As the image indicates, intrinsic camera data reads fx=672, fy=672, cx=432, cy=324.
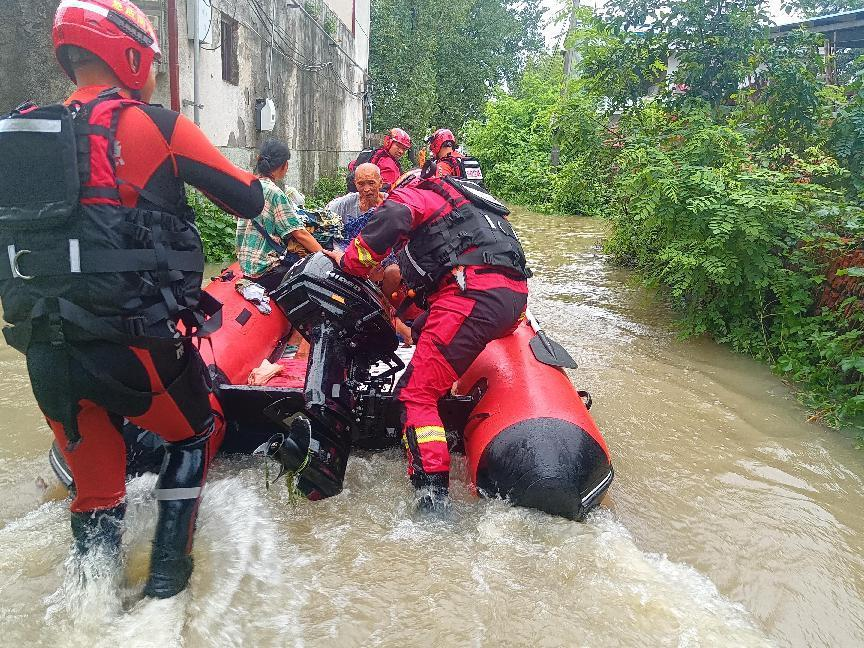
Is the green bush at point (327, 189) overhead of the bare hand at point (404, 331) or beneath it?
overhead

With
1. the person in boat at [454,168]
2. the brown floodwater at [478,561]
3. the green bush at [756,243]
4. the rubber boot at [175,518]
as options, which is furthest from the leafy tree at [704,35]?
the rubber boot at [175,518]

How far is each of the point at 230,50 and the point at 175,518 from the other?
24.4 ft

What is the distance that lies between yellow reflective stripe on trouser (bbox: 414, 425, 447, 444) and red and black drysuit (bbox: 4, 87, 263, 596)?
927 millimetres

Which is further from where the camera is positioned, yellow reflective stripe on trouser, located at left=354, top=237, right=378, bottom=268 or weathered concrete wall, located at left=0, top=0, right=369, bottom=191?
weathered concrete wall, located at left=0, top=0, right=369, bottom=191

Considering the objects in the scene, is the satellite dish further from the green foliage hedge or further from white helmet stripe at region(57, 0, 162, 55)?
white helmet stripe at region(57, 0, 162, 55)

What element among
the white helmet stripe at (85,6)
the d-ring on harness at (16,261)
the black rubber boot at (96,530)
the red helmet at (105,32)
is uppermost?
the white helmet stripe at (85,6)

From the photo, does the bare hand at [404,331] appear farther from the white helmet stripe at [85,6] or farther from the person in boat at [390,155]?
the person in boat at [390,155]

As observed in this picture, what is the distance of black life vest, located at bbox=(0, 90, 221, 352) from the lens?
1917 millimetres

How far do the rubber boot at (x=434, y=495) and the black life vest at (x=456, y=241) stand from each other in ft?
2.92

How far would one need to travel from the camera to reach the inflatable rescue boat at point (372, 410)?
111 inches

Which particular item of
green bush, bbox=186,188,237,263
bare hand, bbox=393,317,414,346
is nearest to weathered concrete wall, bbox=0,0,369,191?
green bush, bbox=186,188,237,263

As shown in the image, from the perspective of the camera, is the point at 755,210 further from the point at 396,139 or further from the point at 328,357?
the point at 396,139

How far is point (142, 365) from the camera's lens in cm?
209

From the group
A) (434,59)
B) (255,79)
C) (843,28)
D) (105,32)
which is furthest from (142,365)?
(434,59)
